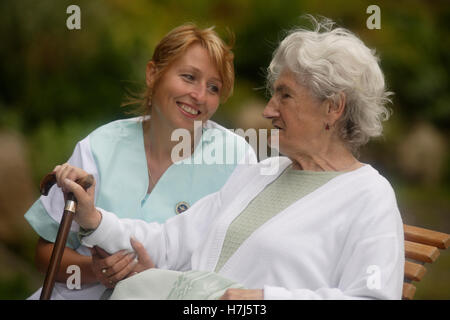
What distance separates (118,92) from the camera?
4.65 m

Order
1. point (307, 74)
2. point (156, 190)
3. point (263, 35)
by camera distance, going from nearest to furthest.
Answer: point (307, 74) → point (156, 190) → point (263, 35)

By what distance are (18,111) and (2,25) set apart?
67 cm

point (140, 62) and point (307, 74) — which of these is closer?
point (307, 74)

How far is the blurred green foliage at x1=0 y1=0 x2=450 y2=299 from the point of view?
14.4 feet

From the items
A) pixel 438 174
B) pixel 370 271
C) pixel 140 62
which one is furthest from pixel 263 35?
pixel 370 271

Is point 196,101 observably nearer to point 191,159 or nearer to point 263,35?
point 191,159

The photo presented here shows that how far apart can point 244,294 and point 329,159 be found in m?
0.57

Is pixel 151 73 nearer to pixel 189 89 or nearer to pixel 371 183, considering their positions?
pixel 189 89

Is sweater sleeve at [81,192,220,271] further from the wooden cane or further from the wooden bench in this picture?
the wooden bench

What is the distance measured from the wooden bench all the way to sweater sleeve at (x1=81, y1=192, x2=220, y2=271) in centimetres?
71

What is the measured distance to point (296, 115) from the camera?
199cm

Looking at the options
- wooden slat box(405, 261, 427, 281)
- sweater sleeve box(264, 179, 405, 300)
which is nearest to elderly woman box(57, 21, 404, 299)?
sweater sleeve box(264, 179, 405, 300)

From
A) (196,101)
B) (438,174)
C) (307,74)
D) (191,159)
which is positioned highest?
(307,74)

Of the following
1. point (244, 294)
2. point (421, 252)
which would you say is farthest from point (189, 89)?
point (421, 252)
